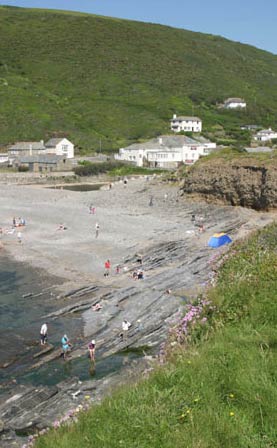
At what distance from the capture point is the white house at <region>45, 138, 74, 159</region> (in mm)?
102562

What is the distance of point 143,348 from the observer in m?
18.7

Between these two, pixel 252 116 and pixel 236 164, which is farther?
pixel 252 116

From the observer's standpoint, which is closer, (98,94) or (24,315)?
(24,315)

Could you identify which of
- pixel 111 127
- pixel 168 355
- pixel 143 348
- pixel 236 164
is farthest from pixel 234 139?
pixel 168 355

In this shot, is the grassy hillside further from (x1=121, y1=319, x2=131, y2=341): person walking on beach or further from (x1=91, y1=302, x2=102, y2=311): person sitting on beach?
(x1=121, y1=319, x2=131, y2=341): person walking on beach

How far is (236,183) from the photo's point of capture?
52156mm

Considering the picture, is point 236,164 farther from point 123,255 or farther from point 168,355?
point 168,355

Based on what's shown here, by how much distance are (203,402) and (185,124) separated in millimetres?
123020

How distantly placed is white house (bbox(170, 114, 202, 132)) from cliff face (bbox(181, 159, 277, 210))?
69844 mm

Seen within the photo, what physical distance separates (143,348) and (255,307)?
26.7 ft

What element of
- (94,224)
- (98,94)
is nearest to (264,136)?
(98,94)

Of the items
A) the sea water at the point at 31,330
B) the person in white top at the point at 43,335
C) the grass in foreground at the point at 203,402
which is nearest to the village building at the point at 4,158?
the sea water at the point at 31,330

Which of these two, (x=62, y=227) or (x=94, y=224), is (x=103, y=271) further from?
(x=94, y=224)

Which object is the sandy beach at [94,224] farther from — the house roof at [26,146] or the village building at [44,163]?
the house roof at [26,146]
